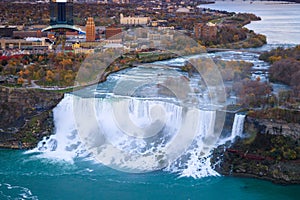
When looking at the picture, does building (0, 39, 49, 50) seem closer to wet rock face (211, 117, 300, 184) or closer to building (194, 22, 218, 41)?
building (194, 22, 218, 41)

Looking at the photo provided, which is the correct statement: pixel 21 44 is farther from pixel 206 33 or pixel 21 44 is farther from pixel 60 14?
pixel 60 14

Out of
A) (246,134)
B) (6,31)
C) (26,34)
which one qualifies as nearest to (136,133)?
(246,134)

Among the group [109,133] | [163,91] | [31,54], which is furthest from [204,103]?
[31,54]

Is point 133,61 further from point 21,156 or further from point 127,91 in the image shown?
point 21,156

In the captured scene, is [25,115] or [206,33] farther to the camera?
[206,33]

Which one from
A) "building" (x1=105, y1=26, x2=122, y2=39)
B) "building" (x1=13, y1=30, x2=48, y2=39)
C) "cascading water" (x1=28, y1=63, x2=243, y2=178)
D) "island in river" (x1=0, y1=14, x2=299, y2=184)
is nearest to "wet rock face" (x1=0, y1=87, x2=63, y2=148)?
"island in river" (x1=0, y1=14, x2=299, y2=184)

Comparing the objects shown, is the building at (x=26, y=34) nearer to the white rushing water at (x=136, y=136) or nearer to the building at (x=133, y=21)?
the building at (x=133, y=21)

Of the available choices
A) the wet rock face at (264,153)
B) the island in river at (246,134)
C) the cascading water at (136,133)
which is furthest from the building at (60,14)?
the wet rock face at (264,153)
